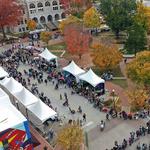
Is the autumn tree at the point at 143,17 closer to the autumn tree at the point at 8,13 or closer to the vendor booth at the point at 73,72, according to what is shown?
the vendor booth at the point at 73,72

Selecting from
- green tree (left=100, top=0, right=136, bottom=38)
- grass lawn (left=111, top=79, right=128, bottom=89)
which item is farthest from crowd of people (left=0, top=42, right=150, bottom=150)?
green tree (left=100, top=0, right=136, bottom=38)

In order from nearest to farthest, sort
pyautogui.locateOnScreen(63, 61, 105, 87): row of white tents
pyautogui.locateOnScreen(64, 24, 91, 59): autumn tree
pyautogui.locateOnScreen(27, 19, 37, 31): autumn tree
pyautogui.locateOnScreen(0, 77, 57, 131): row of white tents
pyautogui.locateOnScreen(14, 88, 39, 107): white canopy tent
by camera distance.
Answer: pyautogui.locateOnScreen(0, 77, 57, 131): row of white tents → pyautogui.locateOnScreen(14, 88, 39, 107): white canopy tent → pyautogui.locateOnScreen(63, 61, 105, 87): row of white tents → pyautogui.locateOnScreen(64, 24, 91, 59): autumn tree → pyautogui.locateOnScreen(27, 19, 37, 31): autumn tree

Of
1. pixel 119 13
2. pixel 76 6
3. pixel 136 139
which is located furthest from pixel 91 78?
pixel 76 6

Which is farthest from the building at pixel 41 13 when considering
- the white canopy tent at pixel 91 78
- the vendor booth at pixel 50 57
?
the white canopy tent at pixel 91 78

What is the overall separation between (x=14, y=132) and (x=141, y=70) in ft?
62.9

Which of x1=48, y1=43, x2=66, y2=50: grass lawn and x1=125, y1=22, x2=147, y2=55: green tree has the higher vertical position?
x1=125, y1=22, x2=147, y2=55: green tree

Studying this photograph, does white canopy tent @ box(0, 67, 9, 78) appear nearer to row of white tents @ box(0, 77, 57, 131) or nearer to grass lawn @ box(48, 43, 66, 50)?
row of white tents @ box(0, 77, 57, 131)

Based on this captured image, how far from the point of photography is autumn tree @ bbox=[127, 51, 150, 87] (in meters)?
47.5

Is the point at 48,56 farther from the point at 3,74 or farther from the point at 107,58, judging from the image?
the point at 107,58

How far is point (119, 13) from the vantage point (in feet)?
237

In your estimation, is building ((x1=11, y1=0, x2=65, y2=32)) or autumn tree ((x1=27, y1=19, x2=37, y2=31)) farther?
building ((x1=11, y1=0, x2=65, y2=32))

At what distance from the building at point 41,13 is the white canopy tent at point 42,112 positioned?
44398 mm

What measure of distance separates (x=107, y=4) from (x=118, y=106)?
33327 mm

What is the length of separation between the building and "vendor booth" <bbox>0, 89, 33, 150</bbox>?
50090 mm
